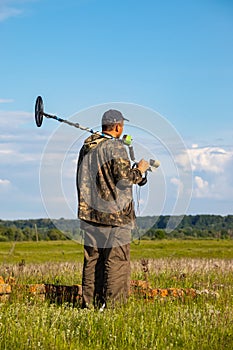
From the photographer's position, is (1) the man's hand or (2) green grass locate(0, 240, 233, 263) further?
(2) green grass locate(0, 240, 233, 263)

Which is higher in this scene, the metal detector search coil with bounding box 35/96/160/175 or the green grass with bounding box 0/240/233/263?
the metal detector search coil with bounding box 35/96/160/175

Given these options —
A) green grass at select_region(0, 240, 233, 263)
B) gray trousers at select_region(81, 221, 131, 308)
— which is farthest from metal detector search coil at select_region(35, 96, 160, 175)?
green grass at select_region(0, 240, 233, 263)

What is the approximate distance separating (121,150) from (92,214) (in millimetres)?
956

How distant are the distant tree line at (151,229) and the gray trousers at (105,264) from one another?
1.14ft

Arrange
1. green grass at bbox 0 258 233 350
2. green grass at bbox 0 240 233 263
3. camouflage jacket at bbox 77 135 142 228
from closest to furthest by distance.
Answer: green grass at bbox 0 258 233 350
camouflage jacket at bbox 77 135 142 228
green grass at bbox 0 240 233 263

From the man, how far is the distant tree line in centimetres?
39

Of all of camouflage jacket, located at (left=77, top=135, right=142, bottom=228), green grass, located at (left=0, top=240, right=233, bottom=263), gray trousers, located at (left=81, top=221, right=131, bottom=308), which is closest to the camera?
camouflage jacket, located at (left=77, top=135, right=142, bottom=228)

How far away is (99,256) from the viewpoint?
9.36m

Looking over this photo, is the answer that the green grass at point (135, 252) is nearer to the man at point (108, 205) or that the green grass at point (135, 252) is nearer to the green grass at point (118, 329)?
the man at point (108, 205)

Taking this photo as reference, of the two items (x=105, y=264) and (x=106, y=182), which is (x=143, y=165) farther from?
(x=105, y=264)

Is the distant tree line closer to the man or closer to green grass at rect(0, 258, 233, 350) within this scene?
the man

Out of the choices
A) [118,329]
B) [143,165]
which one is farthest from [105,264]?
[118,329]

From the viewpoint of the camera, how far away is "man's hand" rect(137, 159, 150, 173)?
361 inches

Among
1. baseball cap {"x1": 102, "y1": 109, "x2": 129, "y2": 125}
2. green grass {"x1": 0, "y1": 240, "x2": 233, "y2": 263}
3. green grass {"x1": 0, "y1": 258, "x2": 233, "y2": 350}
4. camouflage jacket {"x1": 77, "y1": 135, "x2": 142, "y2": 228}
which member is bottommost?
green grass {"x1": 0, "y1": 258, "x2": 233, "y2": 350}
